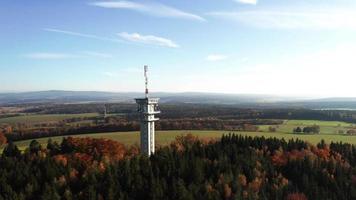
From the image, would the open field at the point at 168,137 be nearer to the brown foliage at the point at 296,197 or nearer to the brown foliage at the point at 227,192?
the brown foliage at the point at 227,192

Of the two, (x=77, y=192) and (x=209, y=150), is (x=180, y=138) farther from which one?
(x=77, y=192)

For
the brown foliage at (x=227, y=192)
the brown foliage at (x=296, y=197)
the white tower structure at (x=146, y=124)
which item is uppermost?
the white tower structure at (x=146, y=124)

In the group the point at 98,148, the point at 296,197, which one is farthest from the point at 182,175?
the point at 98,148

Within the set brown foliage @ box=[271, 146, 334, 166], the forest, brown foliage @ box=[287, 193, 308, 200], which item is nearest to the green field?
brown foliage @ box=[271, 146, 334, 166]

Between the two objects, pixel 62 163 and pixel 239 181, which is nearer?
pixel 239 181

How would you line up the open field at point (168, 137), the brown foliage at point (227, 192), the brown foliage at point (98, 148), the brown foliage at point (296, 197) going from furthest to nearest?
1. the open field at point (168, 137)
2. the brown foliage at point (98, 148)
3. the brown foliage at point (296, 197)
4. the brown foliage at point (227, 192)

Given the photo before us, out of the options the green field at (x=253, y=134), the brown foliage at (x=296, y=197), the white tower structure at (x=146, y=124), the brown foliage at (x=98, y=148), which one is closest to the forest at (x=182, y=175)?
the brown foliage at (x=296, y=197)

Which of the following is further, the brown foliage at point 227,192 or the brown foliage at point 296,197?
the brown foliage at point 296,197

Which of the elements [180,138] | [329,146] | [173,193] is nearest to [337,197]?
[173,193]

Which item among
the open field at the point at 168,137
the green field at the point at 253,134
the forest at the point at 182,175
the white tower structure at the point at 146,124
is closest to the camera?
the forest at the point at 182,175
